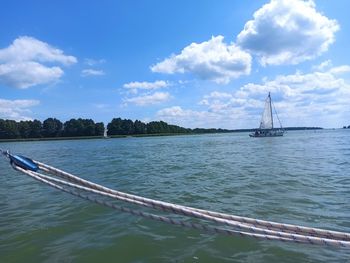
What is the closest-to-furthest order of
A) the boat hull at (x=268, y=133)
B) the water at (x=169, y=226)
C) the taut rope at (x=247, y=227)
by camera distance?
the taut rope at (x=247, y=227), the water at (x=169, y=226), the boat hull at (x=268, y=133)

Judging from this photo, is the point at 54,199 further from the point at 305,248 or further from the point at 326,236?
the point at 326,236

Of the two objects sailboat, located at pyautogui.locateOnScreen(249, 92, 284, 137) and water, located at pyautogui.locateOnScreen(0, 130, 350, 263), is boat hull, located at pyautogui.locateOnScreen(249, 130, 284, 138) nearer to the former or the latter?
sailboat, located at pyautogui.locateOnScreen(249, 92, 284, 137)

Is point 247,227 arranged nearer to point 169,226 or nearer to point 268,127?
point 169,226

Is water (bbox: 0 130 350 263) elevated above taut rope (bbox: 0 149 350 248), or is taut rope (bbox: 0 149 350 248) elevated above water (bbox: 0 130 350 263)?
taut rope (bbox: 0 149 350 248)

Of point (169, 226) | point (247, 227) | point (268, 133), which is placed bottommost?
point (169, 226)

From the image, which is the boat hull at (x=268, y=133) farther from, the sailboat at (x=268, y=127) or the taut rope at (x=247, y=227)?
the taut rope at (x=247, y=227)

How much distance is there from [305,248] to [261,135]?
12054 centimetres

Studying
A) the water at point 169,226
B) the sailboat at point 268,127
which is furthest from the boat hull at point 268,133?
the water at point 169,226

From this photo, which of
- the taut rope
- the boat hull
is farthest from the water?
the boat hull

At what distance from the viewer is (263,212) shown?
12.5m

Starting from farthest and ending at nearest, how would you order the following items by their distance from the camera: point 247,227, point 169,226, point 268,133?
point 268,133, point 169,226, point 247,227

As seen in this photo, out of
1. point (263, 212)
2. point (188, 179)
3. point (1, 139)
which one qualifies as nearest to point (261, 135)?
point (188, 179)

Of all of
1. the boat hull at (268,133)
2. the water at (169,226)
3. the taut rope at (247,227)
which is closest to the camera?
the taut rope at (247,227)

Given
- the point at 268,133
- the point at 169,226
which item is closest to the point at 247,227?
the point at 169,226
